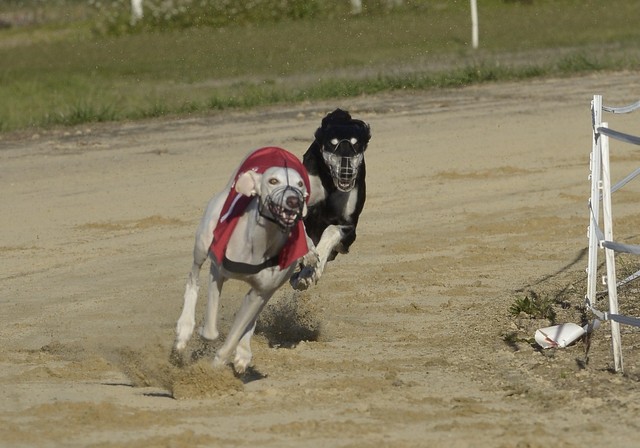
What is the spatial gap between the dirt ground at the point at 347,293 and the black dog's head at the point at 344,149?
96 centimetres

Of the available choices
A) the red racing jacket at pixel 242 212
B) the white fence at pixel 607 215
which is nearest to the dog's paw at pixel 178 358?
the red racing jacket at pixel 242 212

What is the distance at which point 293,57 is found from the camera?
76.7ft

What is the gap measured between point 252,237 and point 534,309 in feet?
8.21

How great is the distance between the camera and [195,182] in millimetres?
13336

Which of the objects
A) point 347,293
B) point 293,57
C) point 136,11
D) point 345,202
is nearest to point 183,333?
point 345,202

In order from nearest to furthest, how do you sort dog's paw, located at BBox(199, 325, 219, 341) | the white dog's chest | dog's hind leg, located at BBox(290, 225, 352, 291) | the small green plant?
dog's paw, located at BBox(199, 325, 219, 341) < dog's hind leg, located at BBox(290, 225, 352, 291) < the white dog's chest < the small green plant

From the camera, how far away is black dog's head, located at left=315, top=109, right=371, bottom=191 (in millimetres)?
7410

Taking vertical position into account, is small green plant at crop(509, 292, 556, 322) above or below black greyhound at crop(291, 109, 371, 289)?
below

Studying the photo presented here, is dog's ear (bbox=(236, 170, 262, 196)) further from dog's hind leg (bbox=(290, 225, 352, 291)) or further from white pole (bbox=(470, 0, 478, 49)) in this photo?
white pole (bbox=(470, 0, 478, 49))

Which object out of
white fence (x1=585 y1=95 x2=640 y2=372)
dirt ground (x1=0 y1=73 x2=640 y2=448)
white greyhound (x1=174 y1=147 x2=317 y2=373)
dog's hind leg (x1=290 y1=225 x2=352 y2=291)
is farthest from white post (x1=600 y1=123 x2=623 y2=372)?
dog's hind leg (x1=290 y1=225 x2=352 y2=291)

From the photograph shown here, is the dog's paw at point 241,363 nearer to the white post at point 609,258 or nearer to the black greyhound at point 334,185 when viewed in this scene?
the black greyhound at point 334,185

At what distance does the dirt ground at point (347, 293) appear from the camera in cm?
587

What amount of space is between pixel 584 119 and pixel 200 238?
1019 centimetres

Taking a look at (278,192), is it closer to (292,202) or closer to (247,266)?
(292,202)
